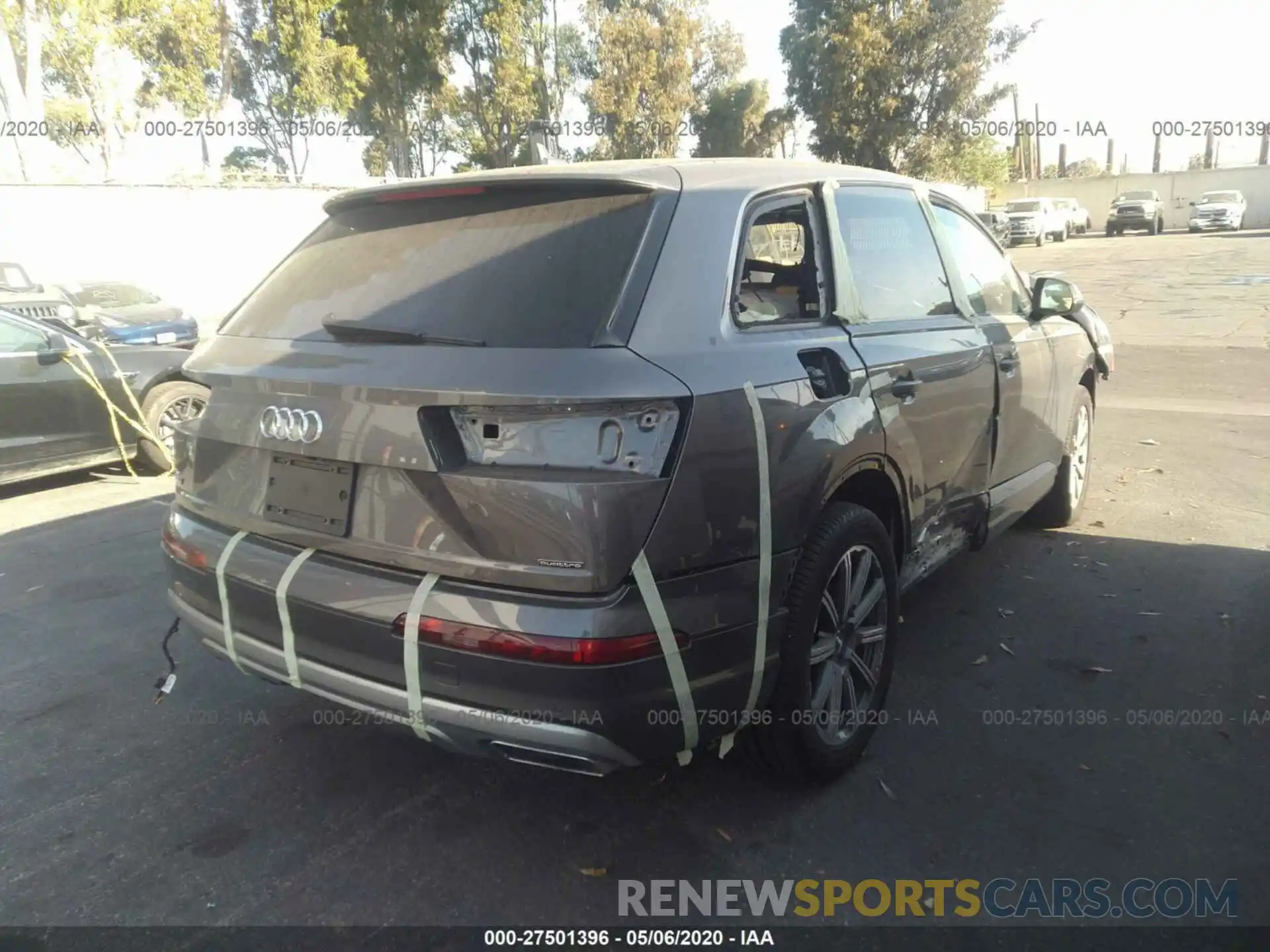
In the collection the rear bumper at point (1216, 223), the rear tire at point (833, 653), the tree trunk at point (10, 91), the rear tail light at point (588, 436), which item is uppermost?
the tree trunk at point (10, 91)

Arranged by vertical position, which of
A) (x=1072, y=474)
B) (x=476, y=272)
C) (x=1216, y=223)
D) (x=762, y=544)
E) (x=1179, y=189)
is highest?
(x=1179, y=189)

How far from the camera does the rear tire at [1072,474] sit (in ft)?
17.1

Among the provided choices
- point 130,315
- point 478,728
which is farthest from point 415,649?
point 130,315

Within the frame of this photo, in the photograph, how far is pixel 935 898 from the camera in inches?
97.3

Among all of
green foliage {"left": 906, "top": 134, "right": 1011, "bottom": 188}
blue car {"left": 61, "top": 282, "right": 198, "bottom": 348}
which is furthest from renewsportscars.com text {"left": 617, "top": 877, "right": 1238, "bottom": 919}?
green foliage {"left": 906, "top": 134, "right": 1011, "bottom": 188}

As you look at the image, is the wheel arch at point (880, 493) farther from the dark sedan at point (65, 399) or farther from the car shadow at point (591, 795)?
the dark sedan at point (65, 399)

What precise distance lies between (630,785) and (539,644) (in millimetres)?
1072

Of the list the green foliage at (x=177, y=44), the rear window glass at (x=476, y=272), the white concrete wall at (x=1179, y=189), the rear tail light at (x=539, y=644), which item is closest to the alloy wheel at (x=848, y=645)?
the rear tail light at (x=539, y=644)

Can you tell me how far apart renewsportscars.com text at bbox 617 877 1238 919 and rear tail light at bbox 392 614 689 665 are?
2.47 feet

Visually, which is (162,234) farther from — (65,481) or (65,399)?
(65,399)

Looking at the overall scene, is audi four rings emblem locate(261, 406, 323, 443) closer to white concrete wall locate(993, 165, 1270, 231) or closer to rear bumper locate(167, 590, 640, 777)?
rear bumper locate(167, 590, 640, 777)

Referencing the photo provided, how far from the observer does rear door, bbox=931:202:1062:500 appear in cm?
401

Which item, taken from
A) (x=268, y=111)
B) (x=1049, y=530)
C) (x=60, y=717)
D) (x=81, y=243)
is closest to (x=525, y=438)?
(x=60, y=717)

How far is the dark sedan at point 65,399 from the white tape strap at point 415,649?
493 cm
